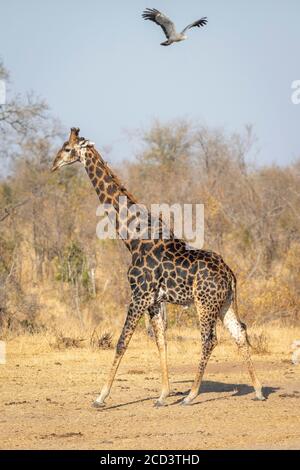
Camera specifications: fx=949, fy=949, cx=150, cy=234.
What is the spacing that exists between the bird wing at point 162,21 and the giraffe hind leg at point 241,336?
3489 mm

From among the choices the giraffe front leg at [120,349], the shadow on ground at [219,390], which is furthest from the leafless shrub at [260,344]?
the giraffe front leg at [120,349]

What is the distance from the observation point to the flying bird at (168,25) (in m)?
10.9

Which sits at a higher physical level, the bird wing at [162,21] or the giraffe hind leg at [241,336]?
the bird wing at [162,21]

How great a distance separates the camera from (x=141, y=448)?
23.3 ft

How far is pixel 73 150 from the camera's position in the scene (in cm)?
984

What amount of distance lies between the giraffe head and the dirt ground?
2430mm

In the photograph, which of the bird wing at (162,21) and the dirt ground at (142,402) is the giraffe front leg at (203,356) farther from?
the bird wing at (162,21)

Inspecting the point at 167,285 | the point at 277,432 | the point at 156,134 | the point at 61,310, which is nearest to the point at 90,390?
the point at 167,285

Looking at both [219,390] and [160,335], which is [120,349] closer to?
[160,335]

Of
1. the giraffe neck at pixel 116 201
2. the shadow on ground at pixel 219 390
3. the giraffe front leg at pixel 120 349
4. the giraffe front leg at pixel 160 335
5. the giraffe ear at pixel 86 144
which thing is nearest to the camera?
the giraffe front leg at pixel 120 349

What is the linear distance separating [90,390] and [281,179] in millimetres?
19378

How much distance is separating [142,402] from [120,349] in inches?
26.9

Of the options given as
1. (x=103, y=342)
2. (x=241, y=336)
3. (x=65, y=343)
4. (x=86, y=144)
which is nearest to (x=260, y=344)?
(x=103, y=342)

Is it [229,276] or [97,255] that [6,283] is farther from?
[229,276]
